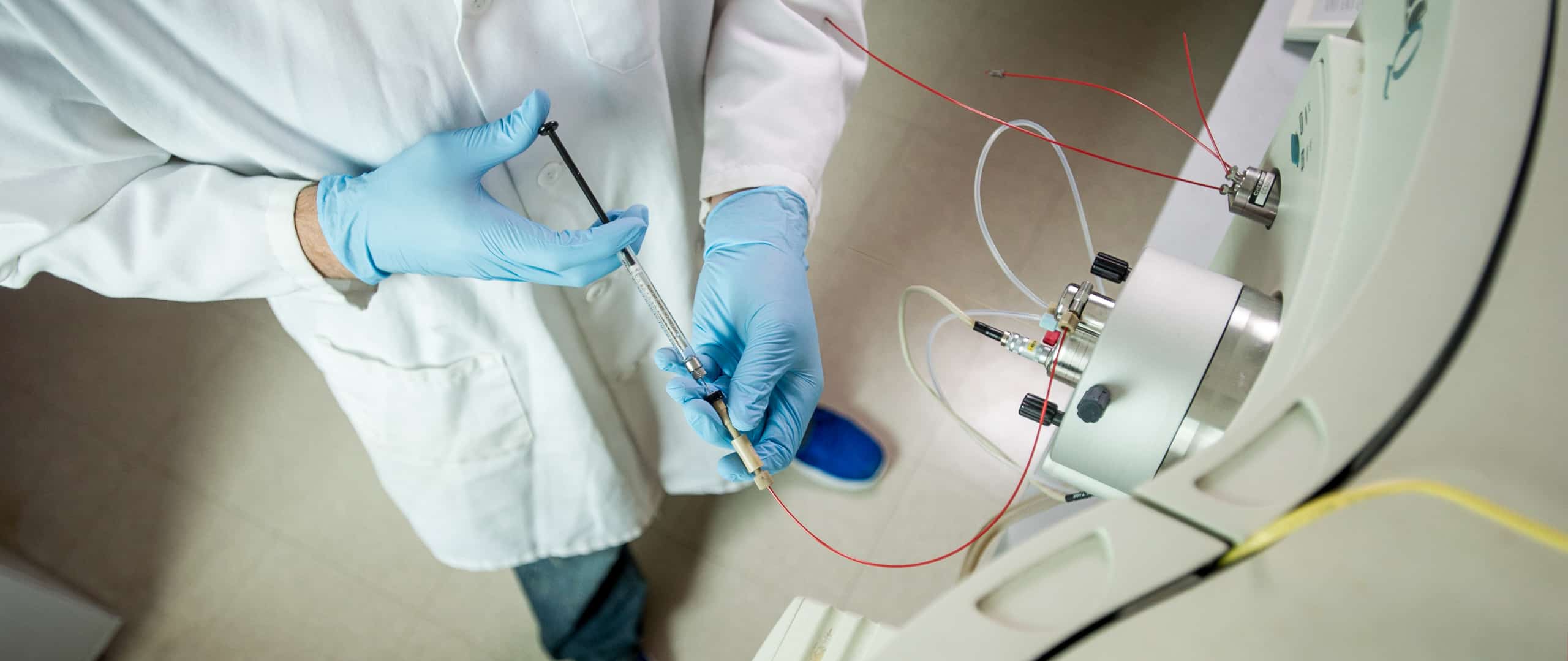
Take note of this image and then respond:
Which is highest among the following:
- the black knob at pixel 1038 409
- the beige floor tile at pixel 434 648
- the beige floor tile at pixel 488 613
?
the black knob at pixel 1038 409

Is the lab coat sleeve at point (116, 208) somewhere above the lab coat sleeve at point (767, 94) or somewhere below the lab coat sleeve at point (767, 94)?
below

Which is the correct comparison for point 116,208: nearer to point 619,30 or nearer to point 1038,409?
point 619,30

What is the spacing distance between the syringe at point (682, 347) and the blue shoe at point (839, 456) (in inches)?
26.4

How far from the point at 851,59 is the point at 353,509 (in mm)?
1390

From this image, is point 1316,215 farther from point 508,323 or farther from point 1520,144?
point 508,323

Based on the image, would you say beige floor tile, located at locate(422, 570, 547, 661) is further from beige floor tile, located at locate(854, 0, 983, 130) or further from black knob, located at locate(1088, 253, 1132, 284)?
beige floor tile, located at locate(854, 0, 983, 130)

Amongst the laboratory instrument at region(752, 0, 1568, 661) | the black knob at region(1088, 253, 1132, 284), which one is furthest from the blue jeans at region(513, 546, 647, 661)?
the laboratory instrument at region(752, 0, 1568, 661)

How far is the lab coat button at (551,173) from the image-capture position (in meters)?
0.89

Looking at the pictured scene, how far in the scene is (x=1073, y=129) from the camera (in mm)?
1980

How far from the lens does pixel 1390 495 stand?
30cm

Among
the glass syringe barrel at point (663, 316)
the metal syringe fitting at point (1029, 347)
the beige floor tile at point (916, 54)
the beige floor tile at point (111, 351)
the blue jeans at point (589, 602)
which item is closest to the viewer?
the metal syringe fitting at point (1029, 347)

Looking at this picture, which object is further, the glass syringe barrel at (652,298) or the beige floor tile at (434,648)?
the beige floor tile at (434,648)

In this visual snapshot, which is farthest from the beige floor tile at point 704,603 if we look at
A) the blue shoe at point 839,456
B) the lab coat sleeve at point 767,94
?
the lab coat sleeve at point 767,94

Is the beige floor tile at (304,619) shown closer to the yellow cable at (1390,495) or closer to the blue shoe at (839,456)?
the blue shoe at (839,456)
